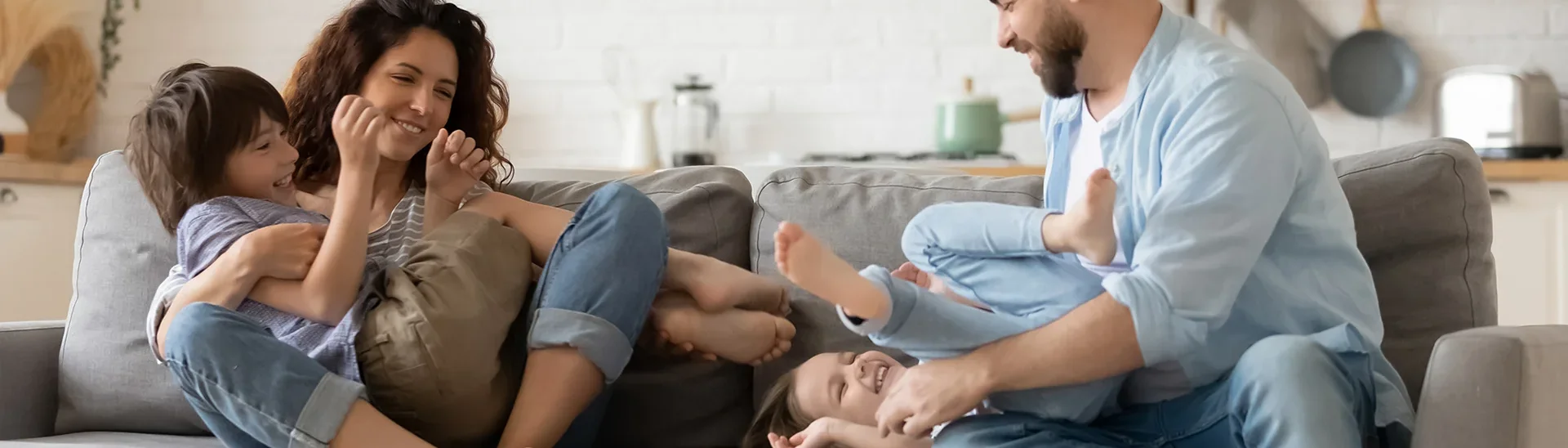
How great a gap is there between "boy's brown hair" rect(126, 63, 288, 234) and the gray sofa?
9.1 inches

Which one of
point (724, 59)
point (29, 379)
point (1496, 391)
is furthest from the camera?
point (724, 59)

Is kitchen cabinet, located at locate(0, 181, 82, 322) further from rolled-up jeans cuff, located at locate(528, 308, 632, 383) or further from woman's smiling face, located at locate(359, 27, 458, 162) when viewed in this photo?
rolled-up jeans cuff, located at locate(528, 308, 632, 383)

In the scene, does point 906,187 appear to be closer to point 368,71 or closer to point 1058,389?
point 1058,389

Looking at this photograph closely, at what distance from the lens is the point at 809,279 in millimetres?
1299

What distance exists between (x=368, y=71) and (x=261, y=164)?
213 mm

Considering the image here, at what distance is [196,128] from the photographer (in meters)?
1.72

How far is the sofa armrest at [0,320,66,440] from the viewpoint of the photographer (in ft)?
6.21

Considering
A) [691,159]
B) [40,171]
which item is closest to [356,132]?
[691,159]

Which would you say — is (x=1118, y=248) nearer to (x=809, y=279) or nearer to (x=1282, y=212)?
(x=1282, y=212)

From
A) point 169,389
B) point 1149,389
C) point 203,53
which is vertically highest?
point 203,53

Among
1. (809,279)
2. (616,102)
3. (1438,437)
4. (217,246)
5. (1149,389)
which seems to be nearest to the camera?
(1438,437)

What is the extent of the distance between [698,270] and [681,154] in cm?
196

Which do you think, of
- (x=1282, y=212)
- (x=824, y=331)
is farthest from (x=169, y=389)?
(x=1282, y=212)

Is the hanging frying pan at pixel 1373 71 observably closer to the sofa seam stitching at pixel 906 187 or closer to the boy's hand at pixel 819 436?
the sofa seam stitching at pixel 906 187
